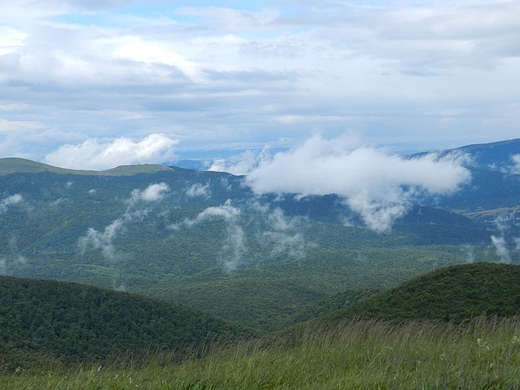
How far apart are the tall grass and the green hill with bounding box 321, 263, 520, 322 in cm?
3768

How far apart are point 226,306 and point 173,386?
15197 cm

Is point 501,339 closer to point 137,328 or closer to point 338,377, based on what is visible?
point 338,377

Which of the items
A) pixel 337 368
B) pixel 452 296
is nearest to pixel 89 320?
pixel 452 296

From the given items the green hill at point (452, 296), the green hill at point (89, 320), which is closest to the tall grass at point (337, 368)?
the green hill at point (452, 296)

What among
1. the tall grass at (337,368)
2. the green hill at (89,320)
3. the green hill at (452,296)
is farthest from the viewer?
the green hill at (89,320)

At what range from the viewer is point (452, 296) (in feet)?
197

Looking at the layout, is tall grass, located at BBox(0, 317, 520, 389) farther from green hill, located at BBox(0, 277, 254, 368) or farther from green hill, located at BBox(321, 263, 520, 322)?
green hill, located at BBox(0, 277, 254, 368)

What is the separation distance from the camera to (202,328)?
8625 centimetres

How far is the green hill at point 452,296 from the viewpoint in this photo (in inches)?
2158

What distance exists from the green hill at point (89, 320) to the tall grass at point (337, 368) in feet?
191

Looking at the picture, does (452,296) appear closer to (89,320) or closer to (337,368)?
(89,320)

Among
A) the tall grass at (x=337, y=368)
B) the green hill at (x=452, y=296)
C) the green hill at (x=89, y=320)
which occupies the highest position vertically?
the tall grass at (x=337, y=368)

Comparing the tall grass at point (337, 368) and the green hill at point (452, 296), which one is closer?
the tall grass at point (337, 368)

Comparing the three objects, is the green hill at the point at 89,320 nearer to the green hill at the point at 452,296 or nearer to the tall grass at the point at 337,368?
the green hill at the point at 452,296
